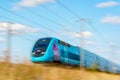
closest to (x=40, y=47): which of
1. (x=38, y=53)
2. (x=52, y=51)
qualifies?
(x=38, y=53)

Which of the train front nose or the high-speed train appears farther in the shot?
the train front nose

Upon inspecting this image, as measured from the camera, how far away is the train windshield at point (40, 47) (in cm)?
Result: 3288

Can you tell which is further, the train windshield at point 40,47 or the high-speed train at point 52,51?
the train windshield at point 40,47

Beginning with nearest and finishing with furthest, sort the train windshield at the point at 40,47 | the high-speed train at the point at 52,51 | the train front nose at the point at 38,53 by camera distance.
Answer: the high-speed train at the point at 52,51 → the train front nose at the point at 38,53 → the train windshield at the point at 40,47

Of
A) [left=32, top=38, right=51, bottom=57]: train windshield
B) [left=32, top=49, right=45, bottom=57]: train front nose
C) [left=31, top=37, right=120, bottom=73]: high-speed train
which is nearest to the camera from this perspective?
[left=31, top=37, right=120, bottom=73]: high-speed train

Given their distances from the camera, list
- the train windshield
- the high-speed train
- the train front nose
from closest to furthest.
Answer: the high-speed train → the train front nose → the train windshield

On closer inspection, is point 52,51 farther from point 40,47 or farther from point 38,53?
point 38,53

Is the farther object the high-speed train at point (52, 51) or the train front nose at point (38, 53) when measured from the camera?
the train front nose at point (38, 53)

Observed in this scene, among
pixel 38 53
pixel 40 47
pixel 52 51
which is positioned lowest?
pixel 38 53

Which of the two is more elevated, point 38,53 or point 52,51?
point 52,51

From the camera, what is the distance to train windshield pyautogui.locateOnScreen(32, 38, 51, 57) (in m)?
32.9

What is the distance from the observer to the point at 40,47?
3362 cm

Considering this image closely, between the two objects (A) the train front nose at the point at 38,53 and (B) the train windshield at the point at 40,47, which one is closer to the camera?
(A) the train front nose at the point at 38,53

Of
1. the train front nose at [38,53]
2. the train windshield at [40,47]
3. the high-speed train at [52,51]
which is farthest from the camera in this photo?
the train windshield at [40,47]
